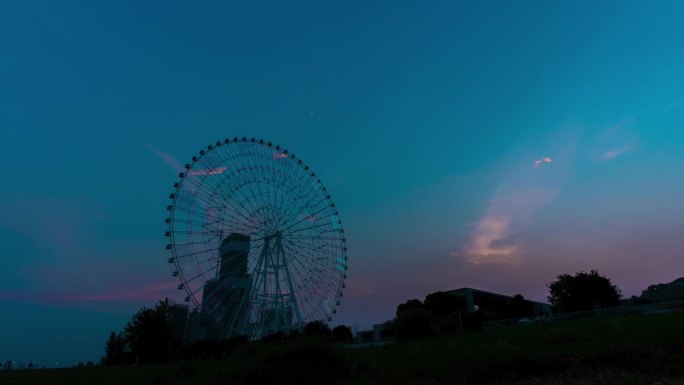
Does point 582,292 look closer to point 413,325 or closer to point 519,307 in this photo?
point 519,307

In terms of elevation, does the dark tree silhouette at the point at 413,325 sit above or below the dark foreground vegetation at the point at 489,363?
above

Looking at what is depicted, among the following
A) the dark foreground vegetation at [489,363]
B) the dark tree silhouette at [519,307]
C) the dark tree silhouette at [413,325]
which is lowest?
the dark foreground vegetation at [489,363]

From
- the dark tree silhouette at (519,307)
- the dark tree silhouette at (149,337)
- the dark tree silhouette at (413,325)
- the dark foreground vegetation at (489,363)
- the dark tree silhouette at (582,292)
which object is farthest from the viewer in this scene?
the dark tree silhouette at (519,307)

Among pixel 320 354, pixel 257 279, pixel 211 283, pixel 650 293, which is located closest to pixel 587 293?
pixel 257 279

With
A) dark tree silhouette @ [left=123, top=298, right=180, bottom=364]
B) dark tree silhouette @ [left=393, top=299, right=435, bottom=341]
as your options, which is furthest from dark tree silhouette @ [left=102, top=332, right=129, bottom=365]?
dark tree silhouette @ [left=393, top=299, right=435, bottom=341]

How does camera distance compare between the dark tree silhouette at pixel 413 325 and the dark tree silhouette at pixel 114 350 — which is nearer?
the dark tree silhouette at pixel 413 325

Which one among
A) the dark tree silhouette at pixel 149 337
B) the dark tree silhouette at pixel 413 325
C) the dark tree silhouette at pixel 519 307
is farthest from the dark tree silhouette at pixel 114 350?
the dark tree silhouette at pixel 519 307

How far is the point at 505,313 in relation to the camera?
96750 mm

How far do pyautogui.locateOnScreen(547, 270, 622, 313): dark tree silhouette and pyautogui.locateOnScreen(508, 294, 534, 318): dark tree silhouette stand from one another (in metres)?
10.7

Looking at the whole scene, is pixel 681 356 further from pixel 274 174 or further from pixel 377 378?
pixel 274 174

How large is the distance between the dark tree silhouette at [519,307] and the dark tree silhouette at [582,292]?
35.2 ft

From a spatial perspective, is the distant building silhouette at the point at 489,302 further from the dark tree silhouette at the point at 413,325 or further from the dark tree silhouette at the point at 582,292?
the dark tree silhouette at the point at 413,325

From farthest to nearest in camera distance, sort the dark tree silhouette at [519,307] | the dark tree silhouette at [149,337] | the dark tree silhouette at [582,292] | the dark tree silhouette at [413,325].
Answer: the dark tree silhouette at [519,307] < the dark tree silhouette at [582,292] < the dark tree silhouette at [149,337] < the dark tree silhouette at [413,325]

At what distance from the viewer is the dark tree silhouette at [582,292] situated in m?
73.1
